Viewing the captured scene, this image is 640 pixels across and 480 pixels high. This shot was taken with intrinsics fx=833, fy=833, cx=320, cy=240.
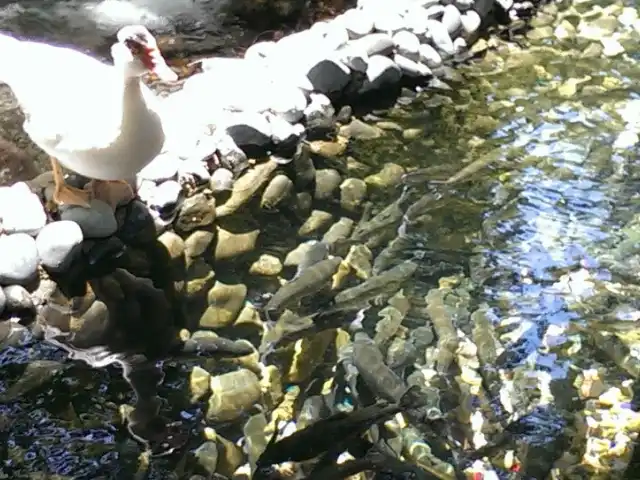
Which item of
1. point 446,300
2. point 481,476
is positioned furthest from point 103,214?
point 481,476

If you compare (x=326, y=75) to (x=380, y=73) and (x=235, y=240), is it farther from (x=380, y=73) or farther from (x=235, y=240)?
(x=235, y=240)

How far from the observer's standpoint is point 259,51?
417cm

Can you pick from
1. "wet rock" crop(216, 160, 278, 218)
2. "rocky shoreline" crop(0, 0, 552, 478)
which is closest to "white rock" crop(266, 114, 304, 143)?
"rocky shoreline" crop(0, 0, 552, 478)

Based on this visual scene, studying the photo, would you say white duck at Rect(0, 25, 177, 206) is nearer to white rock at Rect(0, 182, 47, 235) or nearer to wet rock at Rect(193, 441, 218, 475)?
white rock at Rect(0, 182, 47, 235)

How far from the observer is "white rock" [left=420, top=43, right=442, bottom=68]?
4.44 meters

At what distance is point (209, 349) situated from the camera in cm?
260

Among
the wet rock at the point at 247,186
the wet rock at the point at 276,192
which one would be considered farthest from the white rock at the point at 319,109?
the wet rock at the point at 276,192

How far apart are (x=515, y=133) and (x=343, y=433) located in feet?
7.16

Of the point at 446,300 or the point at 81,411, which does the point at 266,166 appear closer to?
the point at 446,300

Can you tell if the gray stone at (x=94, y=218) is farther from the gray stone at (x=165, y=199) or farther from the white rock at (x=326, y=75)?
the white rock at (x=326, y=75)

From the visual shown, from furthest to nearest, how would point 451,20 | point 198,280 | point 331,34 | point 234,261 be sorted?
point 451,20, point 331,34, point 234,261, point 198,280

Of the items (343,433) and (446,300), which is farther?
(446,300)

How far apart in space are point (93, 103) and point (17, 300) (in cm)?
68

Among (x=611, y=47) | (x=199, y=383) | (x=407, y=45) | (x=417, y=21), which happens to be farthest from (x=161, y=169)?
(x=611, y=47)
